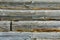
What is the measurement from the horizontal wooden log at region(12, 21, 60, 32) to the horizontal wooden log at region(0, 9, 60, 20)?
3cm

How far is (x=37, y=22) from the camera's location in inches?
46.5

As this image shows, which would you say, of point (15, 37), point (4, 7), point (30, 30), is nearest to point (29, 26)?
point (30, 30)

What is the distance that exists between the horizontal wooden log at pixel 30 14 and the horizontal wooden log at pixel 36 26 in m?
0.03

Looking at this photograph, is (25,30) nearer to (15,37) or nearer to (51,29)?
(15,37)

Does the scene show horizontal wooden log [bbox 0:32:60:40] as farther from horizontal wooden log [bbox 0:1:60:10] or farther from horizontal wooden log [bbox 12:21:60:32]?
horizontal wooden log [bbox 0:1:60:10]

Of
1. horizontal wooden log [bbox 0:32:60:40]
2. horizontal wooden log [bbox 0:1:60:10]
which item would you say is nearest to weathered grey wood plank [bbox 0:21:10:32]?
horizontal wooden log [bbox 0:32:60:40]

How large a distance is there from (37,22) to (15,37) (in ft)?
0.75

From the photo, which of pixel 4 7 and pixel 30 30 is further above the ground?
pixel 4 7

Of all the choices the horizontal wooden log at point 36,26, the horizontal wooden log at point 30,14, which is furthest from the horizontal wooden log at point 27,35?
the horizontal wooden log at point 30,14

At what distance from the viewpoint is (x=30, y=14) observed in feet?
3.82

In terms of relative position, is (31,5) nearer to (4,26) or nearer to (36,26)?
(36,26)

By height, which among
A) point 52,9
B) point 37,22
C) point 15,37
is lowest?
point 15,37

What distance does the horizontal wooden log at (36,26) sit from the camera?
1.18 m

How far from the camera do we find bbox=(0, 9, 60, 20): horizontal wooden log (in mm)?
1156
